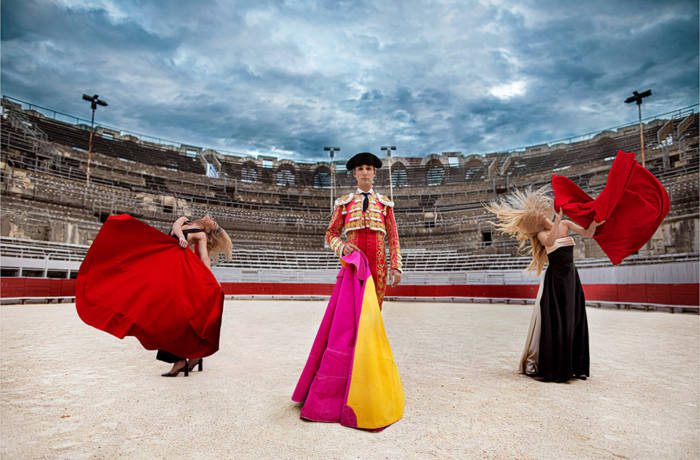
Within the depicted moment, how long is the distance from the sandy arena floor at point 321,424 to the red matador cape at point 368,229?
2.81ft

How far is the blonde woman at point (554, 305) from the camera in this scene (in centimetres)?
305

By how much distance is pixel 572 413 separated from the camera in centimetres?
222

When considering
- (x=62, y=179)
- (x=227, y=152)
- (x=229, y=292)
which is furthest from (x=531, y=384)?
(x=227, y=152)

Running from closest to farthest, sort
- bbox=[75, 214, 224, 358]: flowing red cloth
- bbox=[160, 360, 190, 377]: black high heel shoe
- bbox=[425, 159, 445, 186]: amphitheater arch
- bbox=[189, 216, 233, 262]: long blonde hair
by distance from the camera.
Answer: bbox=[75, 214, 224, 358]: flowing red cloth, bbox=[160, 360, 190, 377]: black high heel shoe, bbox=[189, 216, 233, 262]: long blonde hair, bbox=[425, 159, 445, 186]: amphitheater arch

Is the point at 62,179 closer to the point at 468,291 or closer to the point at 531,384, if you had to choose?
the point at 468,291

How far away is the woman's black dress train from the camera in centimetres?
304

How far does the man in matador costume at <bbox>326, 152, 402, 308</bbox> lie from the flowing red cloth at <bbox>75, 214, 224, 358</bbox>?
1188mm

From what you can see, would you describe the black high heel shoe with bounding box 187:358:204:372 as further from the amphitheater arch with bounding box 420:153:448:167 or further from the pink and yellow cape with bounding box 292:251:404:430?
the amphitheater arch with bounding box 420:153:448:167

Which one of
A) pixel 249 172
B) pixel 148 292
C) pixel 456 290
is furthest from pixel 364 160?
pixel 249 172

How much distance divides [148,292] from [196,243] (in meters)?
0.69

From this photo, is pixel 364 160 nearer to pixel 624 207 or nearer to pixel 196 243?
pixel 196 243

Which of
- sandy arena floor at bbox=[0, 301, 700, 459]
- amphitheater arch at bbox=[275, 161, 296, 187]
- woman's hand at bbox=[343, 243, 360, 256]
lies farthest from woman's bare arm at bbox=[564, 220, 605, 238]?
amphitheater arch at bbox=[275, 161, 296, 187]

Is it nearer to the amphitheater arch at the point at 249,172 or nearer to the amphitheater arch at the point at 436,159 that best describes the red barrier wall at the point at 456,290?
the amphitheater arch at the point at 249,172

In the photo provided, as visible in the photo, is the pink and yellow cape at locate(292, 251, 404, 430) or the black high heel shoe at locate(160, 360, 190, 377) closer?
the pink and yellow cape at locate(292, 251, 404, 430)
